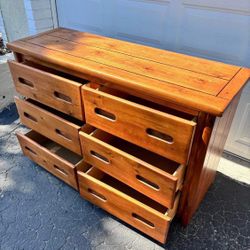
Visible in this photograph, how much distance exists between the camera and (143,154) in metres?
1.17

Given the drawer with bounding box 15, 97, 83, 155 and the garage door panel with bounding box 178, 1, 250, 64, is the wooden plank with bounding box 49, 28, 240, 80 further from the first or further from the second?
the drawer with bounding box 15, 97, 83, 155

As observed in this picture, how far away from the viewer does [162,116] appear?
83cm

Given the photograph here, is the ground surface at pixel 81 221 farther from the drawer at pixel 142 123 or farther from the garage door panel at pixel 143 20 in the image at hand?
the garage door panel at pixel 143 20

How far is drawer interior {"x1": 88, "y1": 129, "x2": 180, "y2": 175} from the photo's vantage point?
43.3 inches

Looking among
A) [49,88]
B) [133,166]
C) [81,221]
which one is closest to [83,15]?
[49,88]

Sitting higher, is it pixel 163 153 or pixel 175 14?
pixel 175 14

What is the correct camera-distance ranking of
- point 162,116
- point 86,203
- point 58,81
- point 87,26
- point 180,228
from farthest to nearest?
point 87,26, point 86,203, point 180,228, point 58,81, point 162,116

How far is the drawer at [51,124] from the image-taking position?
1.13 meters

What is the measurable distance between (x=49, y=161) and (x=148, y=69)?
704 mm

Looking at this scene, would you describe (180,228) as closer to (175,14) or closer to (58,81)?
(58,81)

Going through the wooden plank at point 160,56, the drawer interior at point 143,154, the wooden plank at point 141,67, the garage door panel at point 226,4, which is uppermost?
the garage door panel at point 226,4

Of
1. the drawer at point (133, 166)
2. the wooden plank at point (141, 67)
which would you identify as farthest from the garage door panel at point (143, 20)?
the drawer at point (133, 166)

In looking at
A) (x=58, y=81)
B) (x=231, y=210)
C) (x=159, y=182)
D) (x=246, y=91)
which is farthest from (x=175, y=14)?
(x=231, y=210)

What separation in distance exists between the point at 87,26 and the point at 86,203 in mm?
1100
